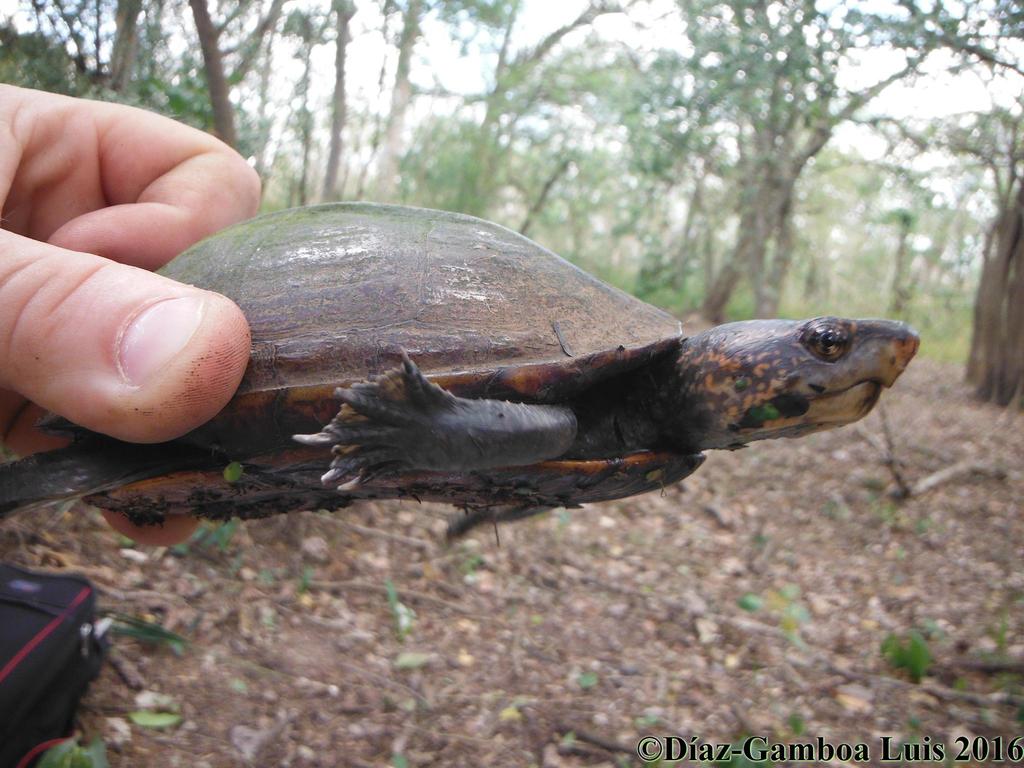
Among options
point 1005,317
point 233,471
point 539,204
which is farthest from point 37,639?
point 1005,317

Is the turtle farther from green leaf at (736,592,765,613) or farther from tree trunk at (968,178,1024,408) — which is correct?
tree trunk at (968,178,1024,408)

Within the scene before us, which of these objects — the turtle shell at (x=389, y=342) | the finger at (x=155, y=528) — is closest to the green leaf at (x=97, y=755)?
the finger at (x=155, y=528)

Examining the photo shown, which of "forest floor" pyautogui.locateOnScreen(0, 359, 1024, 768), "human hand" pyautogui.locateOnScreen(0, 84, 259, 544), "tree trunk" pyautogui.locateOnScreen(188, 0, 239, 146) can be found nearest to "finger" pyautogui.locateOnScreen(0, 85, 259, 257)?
"human hand" pyautogui.locateOnScreen(0, 84, 259, 544)

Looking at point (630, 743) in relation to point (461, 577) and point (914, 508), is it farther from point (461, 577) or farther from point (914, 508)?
point (914, 508)

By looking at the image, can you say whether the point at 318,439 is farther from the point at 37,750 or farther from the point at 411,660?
the point at 411,660

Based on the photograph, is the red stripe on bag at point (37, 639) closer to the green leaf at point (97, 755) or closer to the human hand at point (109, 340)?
the green leaf at point (97, 755)

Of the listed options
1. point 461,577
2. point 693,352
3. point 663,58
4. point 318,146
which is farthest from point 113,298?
point 663,58
